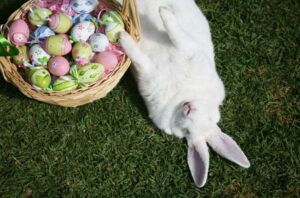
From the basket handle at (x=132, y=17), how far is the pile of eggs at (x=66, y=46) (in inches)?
2.7

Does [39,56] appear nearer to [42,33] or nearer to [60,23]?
[42,33]

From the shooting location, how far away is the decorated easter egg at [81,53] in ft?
10.6

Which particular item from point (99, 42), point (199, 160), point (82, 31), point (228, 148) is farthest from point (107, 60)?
point (228, 148)

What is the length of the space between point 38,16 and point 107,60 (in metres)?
0.62

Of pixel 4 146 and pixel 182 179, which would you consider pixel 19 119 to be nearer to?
pixel 4 146

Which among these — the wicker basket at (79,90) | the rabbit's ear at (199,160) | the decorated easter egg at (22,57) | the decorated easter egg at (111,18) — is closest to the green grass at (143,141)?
the rabbit's ear at (199,160)

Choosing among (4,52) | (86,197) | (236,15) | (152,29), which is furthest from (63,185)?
→ (236,15)

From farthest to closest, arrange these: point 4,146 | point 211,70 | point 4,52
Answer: point 4,146 → point 211,70 → point 4,52

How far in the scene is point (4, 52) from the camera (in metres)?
3.11

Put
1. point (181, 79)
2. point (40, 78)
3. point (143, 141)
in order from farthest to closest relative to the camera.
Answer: point (143, 141)
point (181, 79)
point (40, 78)

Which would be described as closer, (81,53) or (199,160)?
(81,53)

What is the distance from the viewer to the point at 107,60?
10.8 ft

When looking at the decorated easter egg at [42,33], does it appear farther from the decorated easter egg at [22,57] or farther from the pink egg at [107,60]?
the pink egg at [107,60]

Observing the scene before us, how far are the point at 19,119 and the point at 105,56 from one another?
3.37ft
